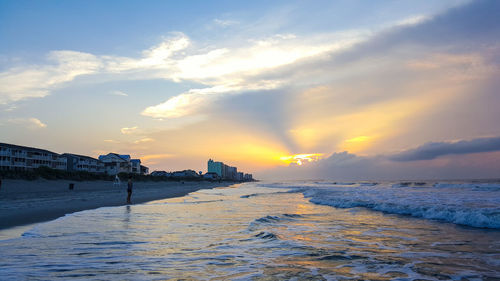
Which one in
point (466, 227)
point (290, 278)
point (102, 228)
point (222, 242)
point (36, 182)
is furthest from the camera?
point (36, 182)

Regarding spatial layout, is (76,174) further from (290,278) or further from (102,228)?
(290,278)

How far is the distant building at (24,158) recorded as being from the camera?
235 ft

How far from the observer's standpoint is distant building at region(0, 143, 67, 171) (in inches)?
2825

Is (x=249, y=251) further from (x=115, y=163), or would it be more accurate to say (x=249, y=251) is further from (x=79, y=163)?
(x=115, y=163)

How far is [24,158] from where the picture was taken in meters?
79.1

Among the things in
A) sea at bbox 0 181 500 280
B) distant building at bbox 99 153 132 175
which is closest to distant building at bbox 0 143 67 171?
distant building at bbox 99 153 132 175

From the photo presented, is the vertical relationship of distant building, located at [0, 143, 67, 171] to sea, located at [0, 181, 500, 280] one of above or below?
above

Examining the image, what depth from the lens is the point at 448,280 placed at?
6.46m

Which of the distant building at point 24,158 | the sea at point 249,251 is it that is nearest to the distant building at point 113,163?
the distant building at point 24,158

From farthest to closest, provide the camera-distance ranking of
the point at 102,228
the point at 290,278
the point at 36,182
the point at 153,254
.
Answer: the point at 36,182 < the point at 102,228 < the point at 153,254 < the point at 290,278

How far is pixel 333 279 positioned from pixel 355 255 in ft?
8.00

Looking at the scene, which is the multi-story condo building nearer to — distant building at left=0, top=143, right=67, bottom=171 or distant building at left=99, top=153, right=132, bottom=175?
distant building at left=99, top=153, right=132, bottom=175

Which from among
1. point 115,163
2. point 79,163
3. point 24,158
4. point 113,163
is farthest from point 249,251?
point 115,163

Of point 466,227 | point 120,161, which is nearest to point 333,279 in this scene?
point 466,227
